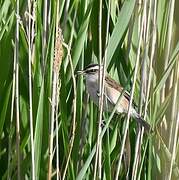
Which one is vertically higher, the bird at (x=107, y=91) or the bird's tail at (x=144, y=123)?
the bird at (x=107, y=91)

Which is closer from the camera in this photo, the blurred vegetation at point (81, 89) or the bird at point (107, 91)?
the blurred vegetation at point (81, 89)

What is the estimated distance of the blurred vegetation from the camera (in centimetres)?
179

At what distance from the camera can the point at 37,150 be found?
5.88 ft

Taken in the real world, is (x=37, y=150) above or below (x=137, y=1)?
below

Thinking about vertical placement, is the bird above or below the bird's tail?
above

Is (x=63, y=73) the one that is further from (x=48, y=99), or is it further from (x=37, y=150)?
(x=37, y=150)

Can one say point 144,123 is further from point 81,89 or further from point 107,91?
point 107,91

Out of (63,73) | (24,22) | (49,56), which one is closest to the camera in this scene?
(49,56)

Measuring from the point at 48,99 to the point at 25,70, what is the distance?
0.21m

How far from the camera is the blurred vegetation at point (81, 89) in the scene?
179cm

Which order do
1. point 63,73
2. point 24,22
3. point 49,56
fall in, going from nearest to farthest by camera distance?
point 49,56, point 63,73, point 24,22

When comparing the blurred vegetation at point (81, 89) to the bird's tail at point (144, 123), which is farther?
the bird's tail at point (144, 123)

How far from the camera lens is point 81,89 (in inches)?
77.9

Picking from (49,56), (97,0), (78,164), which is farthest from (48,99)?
(97,0)
